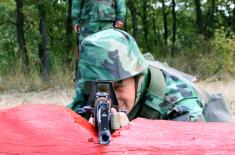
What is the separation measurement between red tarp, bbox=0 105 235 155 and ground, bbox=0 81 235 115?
5173mm

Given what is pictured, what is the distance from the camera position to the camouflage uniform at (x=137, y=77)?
7.84ft

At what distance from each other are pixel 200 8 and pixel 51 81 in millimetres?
11957

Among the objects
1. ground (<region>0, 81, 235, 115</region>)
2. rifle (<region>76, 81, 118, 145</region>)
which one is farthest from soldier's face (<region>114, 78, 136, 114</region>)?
ground (<region>0, 81, 235, 115</region>)

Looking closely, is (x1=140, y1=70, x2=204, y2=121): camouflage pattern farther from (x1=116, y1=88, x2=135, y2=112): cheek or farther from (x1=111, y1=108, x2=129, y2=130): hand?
(x1=111, y1=108, x2=129, y2=130): hand

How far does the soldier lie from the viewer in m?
2.39

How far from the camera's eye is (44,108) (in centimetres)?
158

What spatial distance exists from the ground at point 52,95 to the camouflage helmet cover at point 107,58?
437 cm

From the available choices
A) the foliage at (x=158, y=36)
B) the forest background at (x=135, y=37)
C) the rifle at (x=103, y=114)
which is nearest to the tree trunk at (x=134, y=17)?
the forest background at (x=135, y=37)

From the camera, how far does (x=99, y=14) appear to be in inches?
294

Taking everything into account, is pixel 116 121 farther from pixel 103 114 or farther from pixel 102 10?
pixel 102 10

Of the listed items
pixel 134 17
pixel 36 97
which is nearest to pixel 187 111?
pixel 36 97

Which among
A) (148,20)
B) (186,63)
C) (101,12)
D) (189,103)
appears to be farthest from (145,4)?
(189,103)

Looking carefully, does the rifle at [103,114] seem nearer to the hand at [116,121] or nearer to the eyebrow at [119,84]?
the hand at [116,121]

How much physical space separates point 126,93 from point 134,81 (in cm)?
8
